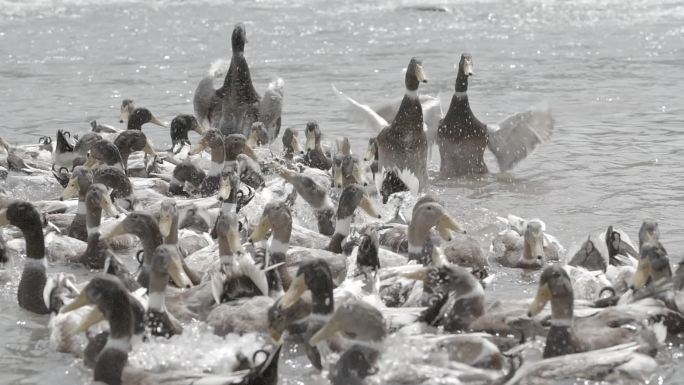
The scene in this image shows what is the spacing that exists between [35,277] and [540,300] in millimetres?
2727

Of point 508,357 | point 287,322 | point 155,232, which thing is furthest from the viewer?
point 155,232

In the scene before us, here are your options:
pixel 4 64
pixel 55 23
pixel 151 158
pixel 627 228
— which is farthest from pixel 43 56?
pixel 627 228

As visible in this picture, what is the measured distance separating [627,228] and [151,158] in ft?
12.4

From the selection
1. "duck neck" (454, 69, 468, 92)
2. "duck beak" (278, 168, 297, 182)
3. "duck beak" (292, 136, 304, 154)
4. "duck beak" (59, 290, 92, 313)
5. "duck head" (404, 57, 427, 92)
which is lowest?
"duck beak" (292, 136, 304, 154)

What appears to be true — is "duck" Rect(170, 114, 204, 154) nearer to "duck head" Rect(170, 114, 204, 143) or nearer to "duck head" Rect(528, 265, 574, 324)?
"duck head" Rect(170, 114, 204, 143)

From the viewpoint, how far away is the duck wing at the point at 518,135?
10828 millimetres

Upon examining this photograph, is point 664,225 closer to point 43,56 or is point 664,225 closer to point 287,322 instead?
point 287,322

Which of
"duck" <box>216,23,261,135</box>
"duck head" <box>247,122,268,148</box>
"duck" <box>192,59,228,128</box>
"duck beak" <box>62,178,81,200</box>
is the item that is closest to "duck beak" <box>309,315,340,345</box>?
"duck beak" <box>62,178,81,200</box>

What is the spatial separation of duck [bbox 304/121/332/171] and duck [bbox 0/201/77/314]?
367 centimetres

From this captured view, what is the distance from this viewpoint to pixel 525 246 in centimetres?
757

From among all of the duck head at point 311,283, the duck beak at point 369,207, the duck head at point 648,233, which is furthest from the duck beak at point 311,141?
the duck head at point 311,283

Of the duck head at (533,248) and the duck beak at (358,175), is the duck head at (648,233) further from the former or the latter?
the duck beak at (358,175)

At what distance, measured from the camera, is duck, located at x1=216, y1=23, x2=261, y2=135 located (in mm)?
11617

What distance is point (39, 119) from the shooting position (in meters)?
13.1
